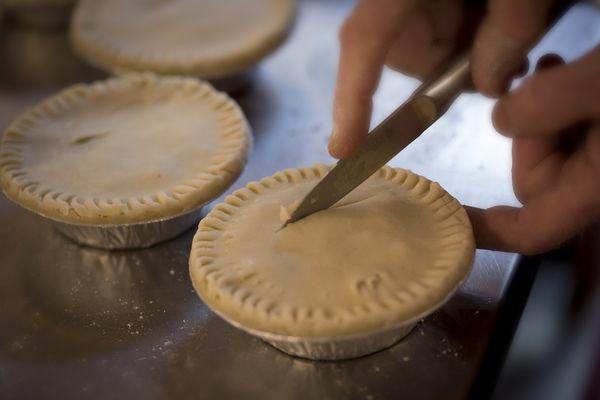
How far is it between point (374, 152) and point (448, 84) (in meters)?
0.16

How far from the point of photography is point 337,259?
124 cm

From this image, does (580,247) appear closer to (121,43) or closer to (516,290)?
(516,290)

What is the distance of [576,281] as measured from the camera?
1.88 metres

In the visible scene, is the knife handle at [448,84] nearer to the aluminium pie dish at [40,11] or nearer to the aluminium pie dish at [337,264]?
the aluminium pie dish at [337,264]

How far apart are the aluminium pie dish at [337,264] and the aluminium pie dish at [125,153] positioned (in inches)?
5.9

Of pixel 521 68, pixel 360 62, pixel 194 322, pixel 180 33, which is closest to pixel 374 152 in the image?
pixel 360 62

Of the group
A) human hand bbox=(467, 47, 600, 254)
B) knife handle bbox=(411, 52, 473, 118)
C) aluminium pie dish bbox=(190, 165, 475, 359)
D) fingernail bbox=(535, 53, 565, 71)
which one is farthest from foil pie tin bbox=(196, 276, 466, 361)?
fingernail bbox=(535, 53, 565, 71)

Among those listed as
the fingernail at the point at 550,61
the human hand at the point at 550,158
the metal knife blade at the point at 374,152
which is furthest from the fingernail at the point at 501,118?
the fingernail at the point at 550,61

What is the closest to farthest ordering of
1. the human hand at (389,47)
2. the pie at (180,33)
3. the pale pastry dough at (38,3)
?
the human hand at (389,47)
the pie at (180,33)
the pale pastry dough at (38,3)

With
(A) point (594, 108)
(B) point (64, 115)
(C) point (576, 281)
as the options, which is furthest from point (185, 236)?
(C) point (576, 281)

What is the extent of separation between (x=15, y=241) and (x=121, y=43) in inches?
24.3

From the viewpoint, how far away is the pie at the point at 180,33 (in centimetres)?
193

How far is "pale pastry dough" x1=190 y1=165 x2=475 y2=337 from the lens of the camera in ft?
3.82

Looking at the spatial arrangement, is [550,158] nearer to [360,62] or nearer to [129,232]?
[360,62]
